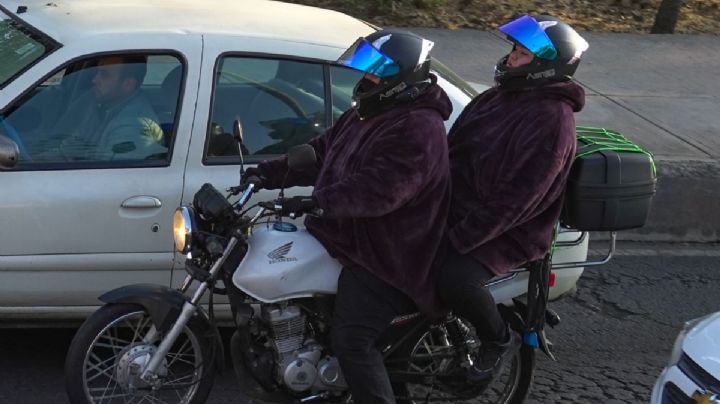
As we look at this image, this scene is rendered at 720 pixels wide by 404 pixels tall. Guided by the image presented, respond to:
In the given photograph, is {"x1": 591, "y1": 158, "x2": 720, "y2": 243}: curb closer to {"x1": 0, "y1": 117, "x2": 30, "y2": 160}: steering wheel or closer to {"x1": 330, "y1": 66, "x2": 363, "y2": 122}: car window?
{"x1": 330, "y1": 66, "x2": 363, "y2": 122}: car window

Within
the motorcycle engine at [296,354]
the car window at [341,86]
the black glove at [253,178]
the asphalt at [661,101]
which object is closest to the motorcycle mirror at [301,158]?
the black glove at [253,178]

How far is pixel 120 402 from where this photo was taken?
401cm

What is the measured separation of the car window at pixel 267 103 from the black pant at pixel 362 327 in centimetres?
110

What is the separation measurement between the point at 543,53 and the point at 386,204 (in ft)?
2.91

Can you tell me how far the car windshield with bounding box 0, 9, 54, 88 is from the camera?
4.53m

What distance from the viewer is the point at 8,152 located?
14.0ft

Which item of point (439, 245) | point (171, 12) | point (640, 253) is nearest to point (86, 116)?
point (171, 12)

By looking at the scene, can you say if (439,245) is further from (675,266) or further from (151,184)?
(675,266)

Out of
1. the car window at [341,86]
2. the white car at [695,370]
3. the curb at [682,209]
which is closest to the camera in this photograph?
the white car at [695,370]

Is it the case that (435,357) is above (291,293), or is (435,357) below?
below

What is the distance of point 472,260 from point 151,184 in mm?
1499

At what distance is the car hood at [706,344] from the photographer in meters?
3.70

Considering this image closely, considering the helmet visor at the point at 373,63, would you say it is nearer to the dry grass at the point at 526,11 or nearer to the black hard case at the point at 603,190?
the black hard case at the point at 603,190

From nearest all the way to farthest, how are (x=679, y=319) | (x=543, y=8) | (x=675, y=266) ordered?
1. (x=679, y=319)
2. (x=675, y=266)
3. (x=543, y=8)
